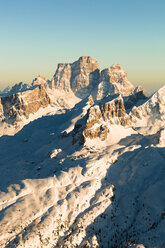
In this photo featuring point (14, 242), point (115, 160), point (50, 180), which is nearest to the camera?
point (14, 242)

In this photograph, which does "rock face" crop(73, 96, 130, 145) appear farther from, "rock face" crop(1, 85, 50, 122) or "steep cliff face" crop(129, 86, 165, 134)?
"rock face" crop(1, 85, 50, 122)

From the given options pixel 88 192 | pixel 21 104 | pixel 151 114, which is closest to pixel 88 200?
pixel 88 192

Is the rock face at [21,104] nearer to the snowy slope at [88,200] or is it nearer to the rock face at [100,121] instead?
the rock face at [100,121]

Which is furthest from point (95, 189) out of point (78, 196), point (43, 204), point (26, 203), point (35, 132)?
point (35, 132)

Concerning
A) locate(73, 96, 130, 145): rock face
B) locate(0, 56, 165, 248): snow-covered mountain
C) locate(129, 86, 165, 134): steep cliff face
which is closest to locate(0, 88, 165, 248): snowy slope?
locate(0, 56, 165, 248): snow-covered mountain

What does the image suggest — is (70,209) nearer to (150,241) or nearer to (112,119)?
(150,241)

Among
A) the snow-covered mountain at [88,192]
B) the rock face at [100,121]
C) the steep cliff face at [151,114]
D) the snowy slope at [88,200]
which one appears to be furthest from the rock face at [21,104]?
the snowy slope at [88,200]
